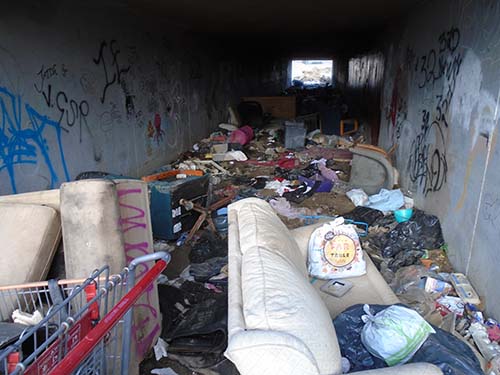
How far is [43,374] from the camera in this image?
1.21m

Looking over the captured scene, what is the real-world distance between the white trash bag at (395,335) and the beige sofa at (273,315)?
0.27 metres

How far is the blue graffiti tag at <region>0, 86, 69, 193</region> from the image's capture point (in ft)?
11.8

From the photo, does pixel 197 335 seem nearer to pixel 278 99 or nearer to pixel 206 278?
pixel 206 278

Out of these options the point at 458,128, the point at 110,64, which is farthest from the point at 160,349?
the point at 110,64

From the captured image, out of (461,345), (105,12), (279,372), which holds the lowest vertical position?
(461,345)

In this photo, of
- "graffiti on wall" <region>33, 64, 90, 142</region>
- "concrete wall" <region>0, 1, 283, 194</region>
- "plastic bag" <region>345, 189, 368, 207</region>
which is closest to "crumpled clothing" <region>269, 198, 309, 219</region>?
"plastic bag" <region>345, 189, 368, 207</region>

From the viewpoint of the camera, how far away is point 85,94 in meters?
4.88

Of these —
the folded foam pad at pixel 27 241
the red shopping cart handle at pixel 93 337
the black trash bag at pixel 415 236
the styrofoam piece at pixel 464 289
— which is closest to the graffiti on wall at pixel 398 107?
the black trash bag at pixel 415 236

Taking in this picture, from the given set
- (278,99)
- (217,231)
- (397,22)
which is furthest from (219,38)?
(217,231)

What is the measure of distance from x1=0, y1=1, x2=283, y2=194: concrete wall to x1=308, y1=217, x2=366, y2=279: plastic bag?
312 centimetres

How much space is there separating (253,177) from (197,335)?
188 inches

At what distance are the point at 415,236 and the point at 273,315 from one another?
3247 mm

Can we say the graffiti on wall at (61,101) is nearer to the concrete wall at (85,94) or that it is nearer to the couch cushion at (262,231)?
the concrete wall at (85,94)

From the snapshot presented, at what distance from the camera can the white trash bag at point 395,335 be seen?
173cm
